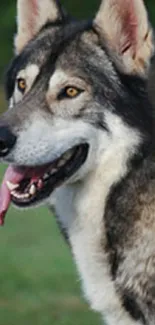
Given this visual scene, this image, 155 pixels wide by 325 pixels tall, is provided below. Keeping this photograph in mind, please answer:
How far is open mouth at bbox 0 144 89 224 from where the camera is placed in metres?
6.55

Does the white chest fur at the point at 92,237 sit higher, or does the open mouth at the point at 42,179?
the open mouth at the point at 42,179

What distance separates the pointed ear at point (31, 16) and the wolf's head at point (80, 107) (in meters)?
0.31

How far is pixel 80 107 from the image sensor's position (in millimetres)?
6668

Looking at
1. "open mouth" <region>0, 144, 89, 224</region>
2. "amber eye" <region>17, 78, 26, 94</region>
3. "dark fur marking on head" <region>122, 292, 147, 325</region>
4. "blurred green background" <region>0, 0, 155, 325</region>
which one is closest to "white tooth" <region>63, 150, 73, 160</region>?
"open mouth" <region>0, 144, 89, 224</region>

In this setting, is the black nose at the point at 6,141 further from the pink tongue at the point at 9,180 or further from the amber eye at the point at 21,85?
the amber eye at the point at 21,85

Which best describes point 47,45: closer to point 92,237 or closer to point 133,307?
point 92,237

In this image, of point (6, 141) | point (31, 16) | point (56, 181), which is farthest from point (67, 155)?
point (31, 16)

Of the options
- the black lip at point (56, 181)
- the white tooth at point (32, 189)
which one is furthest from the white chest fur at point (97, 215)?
the white tooth at point (32, 189)

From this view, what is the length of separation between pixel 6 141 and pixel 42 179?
0.99 ft

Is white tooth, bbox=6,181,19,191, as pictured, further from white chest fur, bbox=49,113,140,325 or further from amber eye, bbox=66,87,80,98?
amber eye, bbox=66,87,80,98

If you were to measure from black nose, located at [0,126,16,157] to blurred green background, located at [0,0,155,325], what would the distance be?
4.84 feet

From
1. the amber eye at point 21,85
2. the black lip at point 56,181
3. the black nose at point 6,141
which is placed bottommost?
the black lip at point 56,181

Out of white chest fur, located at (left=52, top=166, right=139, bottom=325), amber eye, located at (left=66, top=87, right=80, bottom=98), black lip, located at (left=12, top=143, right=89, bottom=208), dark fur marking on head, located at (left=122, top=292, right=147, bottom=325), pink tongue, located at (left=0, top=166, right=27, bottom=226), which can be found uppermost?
amber eye, located at (left=66, top=87, right=80, bottom=98)

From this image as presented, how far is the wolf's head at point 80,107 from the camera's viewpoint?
21.5ft
